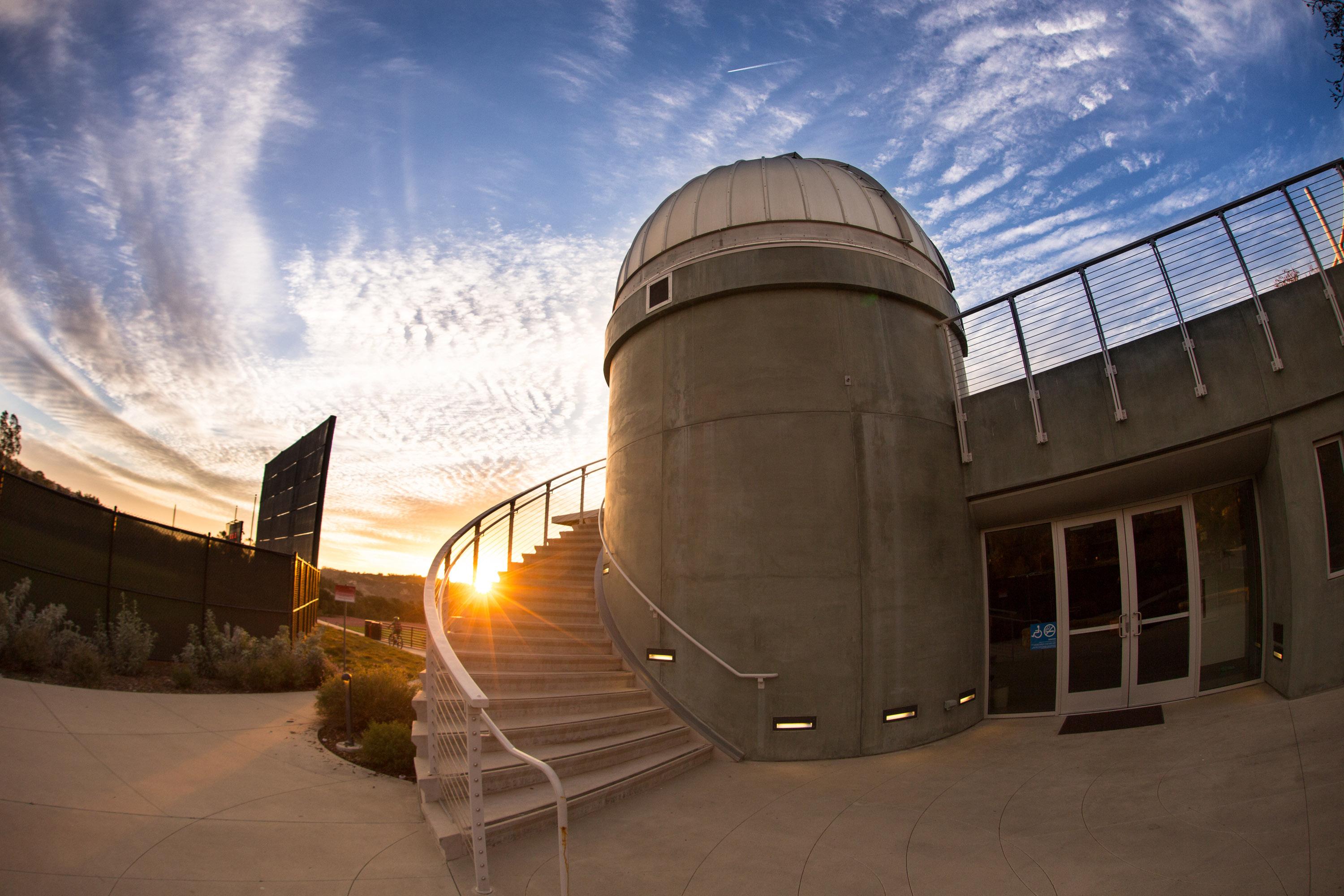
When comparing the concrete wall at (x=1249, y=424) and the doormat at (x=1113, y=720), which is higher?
the concrete wall at (x=1249, y=424)

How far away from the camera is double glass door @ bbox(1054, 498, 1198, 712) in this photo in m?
6.57

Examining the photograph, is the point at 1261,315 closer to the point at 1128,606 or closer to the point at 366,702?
the point at 1128,606

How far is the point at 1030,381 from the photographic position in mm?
7102

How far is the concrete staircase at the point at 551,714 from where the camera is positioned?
4414 mm

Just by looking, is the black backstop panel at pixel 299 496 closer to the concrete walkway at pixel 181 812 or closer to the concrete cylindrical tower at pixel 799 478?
the concrete walkway at pixel 181 812

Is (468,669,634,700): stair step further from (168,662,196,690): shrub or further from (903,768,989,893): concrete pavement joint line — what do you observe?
(168,662,196,690): shrub

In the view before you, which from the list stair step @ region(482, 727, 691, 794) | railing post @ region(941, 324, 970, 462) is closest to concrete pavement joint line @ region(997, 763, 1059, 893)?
stair step @ region(482, 727, 691, 794)

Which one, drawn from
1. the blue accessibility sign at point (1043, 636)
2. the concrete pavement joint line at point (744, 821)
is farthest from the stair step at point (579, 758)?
the blue accessibility sign at point (1043, 636)

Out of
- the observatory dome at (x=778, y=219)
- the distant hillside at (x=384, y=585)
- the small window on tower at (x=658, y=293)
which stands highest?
the observatory dome at (x=778, y=219)

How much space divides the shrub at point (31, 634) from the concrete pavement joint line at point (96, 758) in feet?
3.13

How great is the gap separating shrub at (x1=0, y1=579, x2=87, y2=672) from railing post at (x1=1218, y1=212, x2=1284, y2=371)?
41.5ft

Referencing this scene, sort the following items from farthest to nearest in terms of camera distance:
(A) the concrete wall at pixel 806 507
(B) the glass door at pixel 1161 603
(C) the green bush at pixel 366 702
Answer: (C) the green bush at pixel 366 702
(B) the glass door at pixel 1161 603
(A) the concrete wall at pixel 806 507

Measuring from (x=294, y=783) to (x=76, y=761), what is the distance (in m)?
1.42

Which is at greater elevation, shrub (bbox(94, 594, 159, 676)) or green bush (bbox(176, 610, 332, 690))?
shrub (bbox(94, 594, 159, 676))
